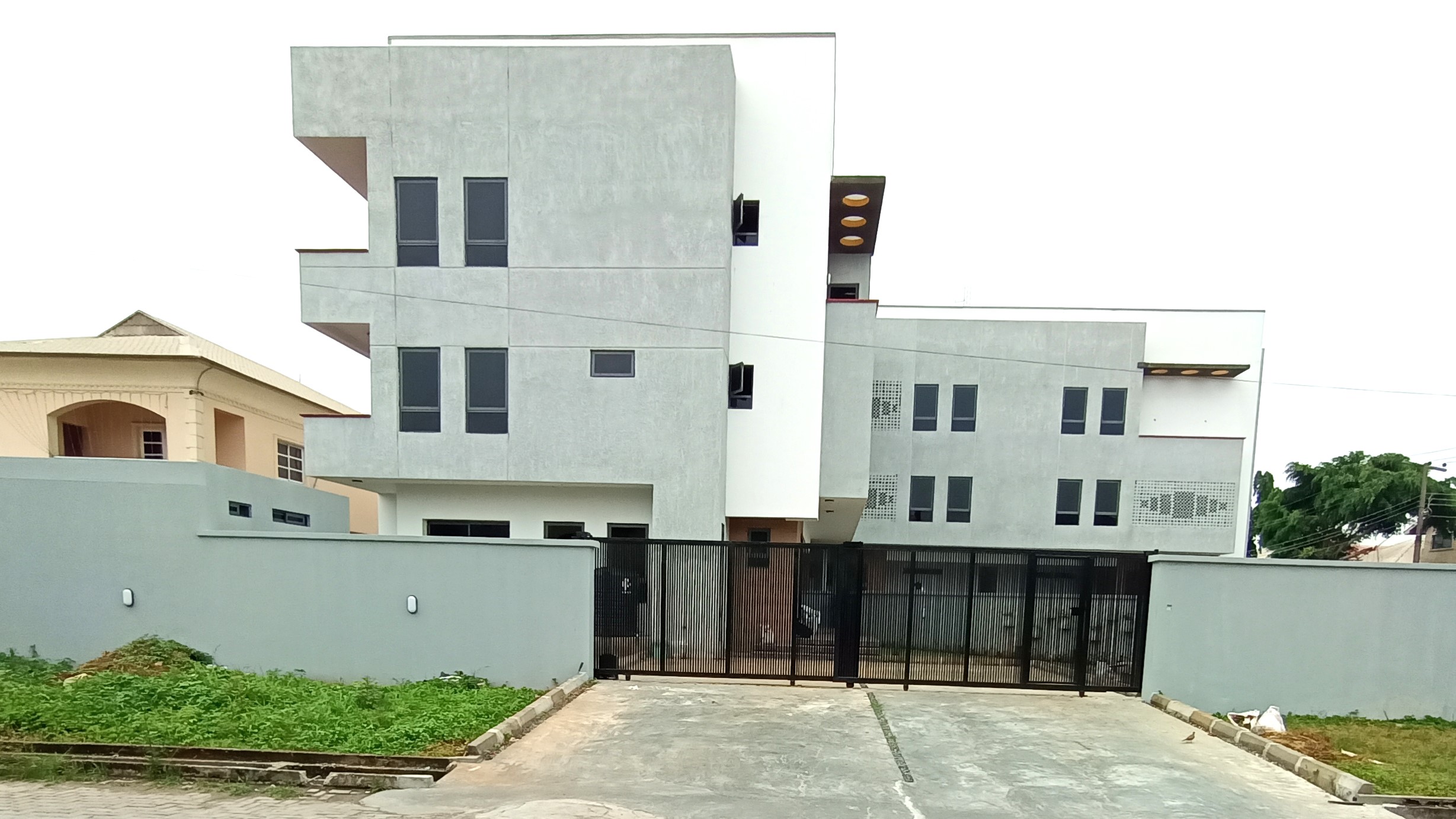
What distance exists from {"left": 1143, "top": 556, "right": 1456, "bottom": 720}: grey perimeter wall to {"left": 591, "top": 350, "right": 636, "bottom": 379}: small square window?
9324mm

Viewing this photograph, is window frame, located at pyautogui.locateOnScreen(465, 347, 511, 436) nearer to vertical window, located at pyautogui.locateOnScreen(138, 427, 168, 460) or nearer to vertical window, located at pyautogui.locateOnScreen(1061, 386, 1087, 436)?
vertical window, located at pyautogui.locateOnScreen(138, 427, 168, 460)

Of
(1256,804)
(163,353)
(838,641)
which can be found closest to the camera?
(1256,804)

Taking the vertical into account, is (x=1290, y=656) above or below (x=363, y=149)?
below

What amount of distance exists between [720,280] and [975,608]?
7308 millimetres

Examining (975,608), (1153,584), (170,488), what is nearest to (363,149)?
(170,488)

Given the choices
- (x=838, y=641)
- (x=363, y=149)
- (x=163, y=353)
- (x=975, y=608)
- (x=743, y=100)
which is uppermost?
(x=743, y=100)

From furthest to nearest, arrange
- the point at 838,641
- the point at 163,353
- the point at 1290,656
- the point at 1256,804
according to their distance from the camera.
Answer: the point at 163,353 → the point at 838,641 → the point at 1290,656 → the point at 1256,804

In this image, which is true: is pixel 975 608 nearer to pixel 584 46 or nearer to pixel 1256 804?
pixel 1256 804

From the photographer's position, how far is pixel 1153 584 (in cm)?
910

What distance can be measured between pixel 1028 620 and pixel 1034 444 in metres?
11.9

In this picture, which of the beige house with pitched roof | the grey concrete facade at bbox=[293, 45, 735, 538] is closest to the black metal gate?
the grey concrete facade at bbox=[293, 45, 735, 538]

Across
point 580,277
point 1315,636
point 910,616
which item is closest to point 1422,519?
point 1315,636

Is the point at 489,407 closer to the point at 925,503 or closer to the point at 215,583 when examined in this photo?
the point at 215,583

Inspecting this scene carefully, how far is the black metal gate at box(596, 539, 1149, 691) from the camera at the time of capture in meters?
9.34
